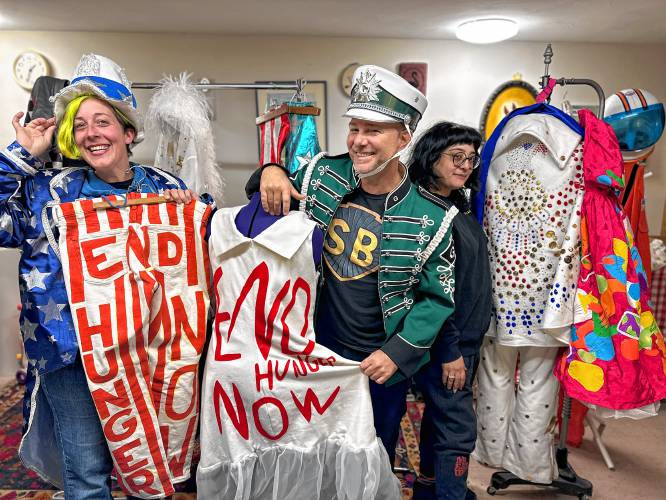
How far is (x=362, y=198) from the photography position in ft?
4.65

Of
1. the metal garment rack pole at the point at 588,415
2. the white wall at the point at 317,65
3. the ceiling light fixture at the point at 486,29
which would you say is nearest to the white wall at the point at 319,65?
the white wall at the point at 317,65

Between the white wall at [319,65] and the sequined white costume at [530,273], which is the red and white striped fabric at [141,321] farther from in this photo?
the white wall at [319,65]

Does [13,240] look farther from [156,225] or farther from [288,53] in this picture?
[288,53]

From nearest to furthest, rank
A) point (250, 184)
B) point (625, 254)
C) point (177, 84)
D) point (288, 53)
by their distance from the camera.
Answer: point (250, 184) → point (625, 254) → point (177, 84) → point (288, 53)

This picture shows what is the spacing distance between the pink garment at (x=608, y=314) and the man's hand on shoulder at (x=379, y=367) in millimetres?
812

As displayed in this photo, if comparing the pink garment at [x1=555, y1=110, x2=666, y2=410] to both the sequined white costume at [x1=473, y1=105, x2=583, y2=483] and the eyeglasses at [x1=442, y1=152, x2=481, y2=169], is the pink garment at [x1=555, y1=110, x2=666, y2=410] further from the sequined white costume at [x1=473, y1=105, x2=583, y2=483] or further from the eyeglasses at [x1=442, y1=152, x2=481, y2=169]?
the eyeglasses at [x1=442, y1=152, x2=481, y2=169]

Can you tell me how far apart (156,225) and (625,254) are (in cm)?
162

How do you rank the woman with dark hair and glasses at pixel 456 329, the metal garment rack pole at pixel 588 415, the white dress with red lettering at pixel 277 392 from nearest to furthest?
the white dress with red lettering at pixel 277 392, the woman with dark hair and glasses at pixel 456 329, the metal garment rack pole at pixel 588 415

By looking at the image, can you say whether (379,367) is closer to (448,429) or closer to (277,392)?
(277,392)

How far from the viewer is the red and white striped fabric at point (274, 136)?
6.74ft

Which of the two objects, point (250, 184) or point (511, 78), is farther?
point (511, 78)

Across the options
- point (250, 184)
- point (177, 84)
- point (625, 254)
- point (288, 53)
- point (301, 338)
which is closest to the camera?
point (301, 338)

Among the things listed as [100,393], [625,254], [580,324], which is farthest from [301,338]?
[625,254]

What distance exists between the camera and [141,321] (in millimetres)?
1340
